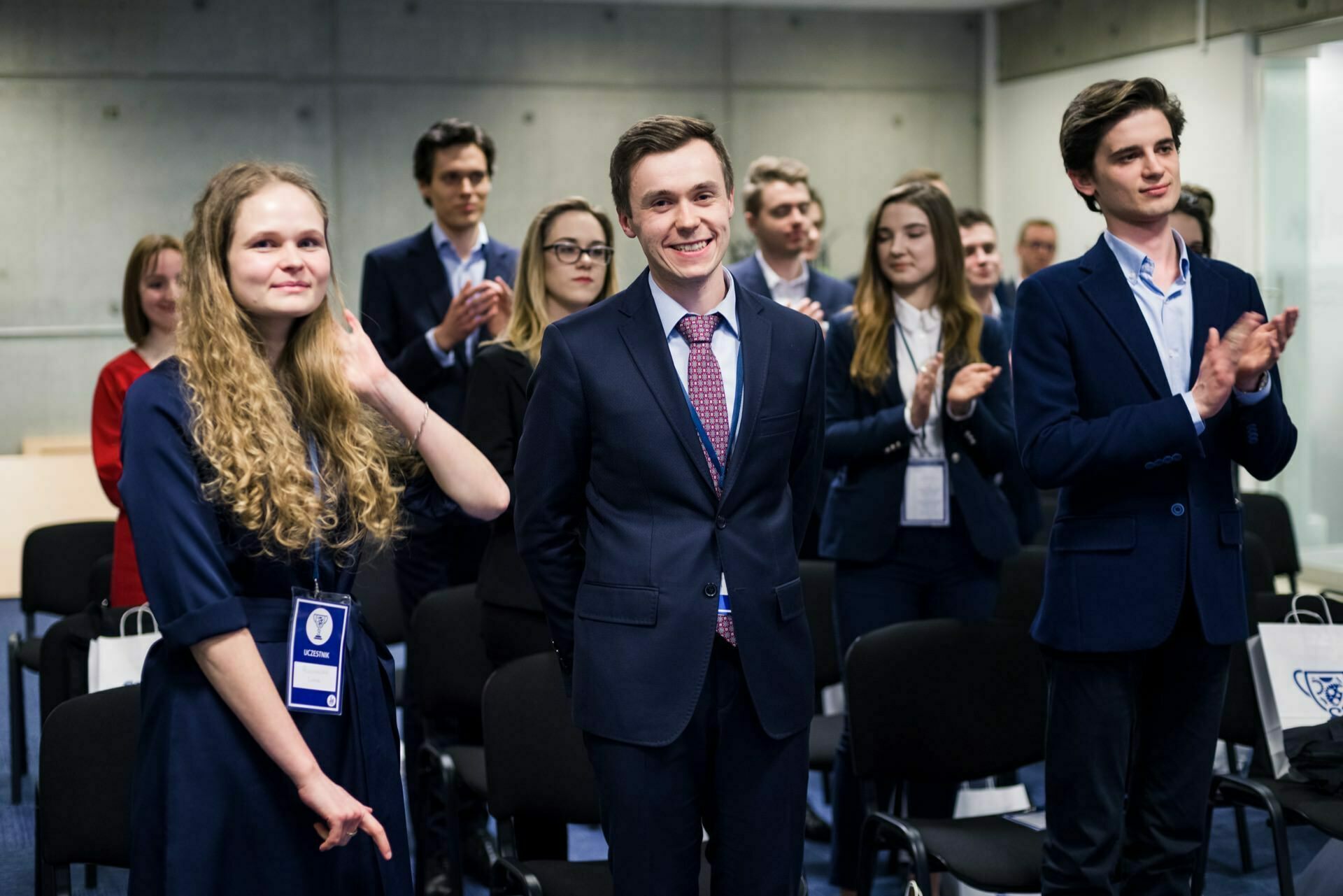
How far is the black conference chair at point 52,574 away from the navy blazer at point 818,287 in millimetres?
2298

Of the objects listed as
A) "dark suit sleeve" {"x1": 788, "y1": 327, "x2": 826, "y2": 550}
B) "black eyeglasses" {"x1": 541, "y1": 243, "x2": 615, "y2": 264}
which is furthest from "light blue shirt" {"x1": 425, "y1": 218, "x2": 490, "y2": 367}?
"dark suit sleeve" {"x1": 788, "y1": 327, "x2": 826, "y2": 550}

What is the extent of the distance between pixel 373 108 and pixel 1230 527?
7118mm

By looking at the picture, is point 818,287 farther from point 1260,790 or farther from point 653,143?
point 653,143

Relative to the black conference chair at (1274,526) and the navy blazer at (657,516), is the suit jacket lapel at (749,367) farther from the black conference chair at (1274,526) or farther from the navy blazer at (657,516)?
the black conference chair at (1274,526)

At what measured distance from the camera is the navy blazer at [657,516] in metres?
1.98

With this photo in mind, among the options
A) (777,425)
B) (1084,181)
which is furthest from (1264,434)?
(777,425)

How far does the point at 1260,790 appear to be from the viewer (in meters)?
2.70

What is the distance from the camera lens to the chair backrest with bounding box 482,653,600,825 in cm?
263

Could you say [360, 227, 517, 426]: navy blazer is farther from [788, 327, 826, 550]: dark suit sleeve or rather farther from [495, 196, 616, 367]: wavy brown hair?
[788, 327, 826, 550]: dark suit sleeve

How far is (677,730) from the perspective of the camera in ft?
6.46

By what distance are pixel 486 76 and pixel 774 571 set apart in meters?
7.25

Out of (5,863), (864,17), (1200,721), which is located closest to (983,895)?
(1200,721)

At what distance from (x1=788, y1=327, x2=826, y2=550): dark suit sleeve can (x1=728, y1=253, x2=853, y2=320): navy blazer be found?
2285 millimetres

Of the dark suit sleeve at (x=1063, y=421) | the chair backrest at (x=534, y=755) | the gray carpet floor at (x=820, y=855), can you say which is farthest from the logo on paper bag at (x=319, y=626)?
the gray carpet floor at (x=820, y=855)
